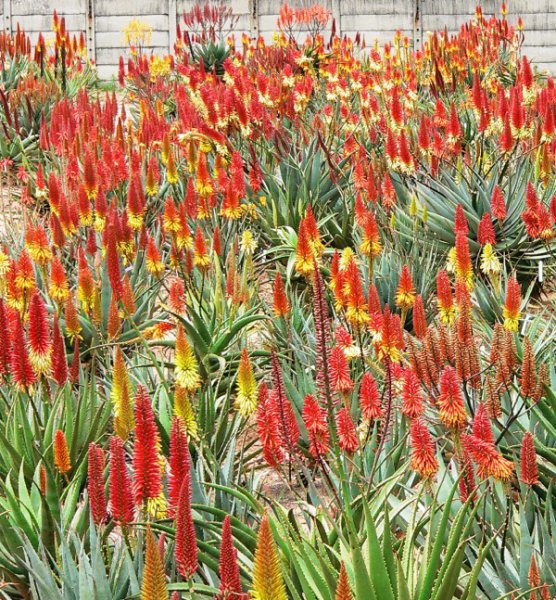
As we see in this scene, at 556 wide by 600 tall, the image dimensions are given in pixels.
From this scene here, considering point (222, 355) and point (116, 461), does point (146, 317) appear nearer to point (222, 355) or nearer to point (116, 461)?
point (222, 355)

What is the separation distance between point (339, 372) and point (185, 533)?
39.4 inches

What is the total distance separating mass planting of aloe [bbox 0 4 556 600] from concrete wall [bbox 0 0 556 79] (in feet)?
29.8

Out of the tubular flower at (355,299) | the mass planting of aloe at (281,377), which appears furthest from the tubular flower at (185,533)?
the tubular flower at (355,299)

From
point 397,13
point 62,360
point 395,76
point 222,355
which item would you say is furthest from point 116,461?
point 397,13

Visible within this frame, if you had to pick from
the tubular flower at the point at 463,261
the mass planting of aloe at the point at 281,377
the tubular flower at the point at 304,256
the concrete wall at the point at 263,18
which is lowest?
the mass planting of aloe at the point at 281,377

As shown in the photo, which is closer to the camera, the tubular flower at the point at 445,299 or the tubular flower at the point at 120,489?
the tubular flower at the point at 120,489

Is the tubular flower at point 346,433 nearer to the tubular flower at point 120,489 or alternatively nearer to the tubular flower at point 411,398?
the tubular flower at point 411,398

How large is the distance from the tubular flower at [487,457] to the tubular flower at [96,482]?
816 mm

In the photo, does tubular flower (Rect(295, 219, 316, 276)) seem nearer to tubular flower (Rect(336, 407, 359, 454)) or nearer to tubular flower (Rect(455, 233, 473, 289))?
tubular flower (Rect(455, 233, 473, 289))

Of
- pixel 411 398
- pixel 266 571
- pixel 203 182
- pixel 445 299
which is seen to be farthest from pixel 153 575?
pixel 203 182

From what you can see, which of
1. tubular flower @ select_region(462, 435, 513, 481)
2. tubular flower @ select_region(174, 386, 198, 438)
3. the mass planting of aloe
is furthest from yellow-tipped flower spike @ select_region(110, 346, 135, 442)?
tubular flower @ select_region(462, 435, 513, 481)

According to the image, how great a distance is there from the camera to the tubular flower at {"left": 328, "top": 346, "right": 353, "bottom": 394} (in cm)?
248

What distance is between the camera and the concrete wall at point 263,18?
16.5 metres

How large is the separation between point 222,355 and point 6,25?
48.5ft
